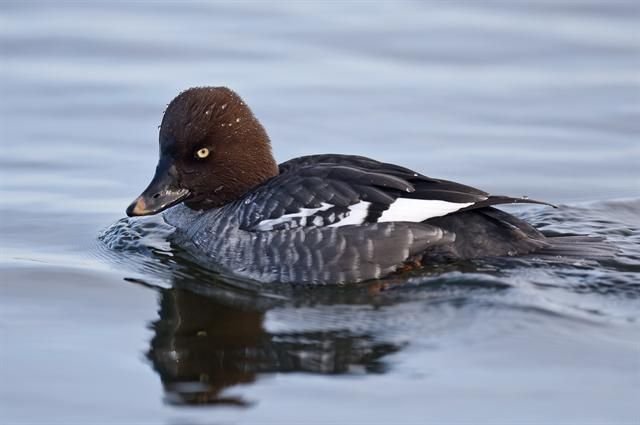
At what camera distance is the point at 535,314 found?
804 cm

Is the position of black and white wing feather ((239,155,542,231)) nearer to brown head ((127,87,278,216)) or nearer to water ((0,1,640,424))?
water ((0,1,640,424))

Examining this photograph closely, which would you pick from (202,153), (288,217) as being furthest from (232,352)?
(202,153)

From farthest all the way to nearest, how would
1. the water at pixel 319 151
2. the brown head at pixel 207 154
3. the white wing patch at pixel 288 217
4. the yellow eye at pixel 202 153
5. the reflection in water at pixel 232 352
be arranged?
the yellow eye at pixel 202 153
the brown head at pixel 207 154
the white wing patch at pixel 288 217
the reflection in water at pixel 232 352
the water at pixel 319 151

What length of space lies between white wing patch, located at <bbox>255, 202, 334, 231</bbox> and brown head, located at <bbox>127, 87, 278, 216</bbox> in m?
0.75

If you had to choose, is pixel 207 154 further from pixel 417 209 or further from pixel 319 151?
pixel 319 151

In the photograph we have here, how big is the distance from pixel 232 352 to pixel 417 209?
192 cm

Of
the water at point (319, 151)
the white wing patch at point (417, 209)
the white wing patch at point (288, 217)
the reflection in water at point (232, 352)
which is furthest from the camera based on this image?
the white wing patch at point (288, 217)

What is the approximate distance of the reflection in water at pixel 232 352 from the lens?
23.8 feet

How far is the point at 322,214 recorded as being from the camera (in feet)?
29.6

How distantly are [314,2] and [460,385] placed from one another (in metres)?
9.07

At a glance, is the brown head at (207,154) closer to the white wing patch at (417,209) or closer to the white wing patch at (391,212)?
the white wing patch at (391,212)

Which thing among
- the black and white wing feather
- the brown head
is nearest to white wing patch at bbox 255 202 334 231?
the black and white wing feather

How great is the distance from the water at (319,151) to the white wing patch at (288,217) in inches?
20.6

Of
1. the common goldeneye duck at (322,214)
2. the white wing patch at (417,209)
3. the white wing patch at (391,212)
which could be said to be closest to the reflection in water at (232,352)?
the common goldeneye duck at (322,214)
